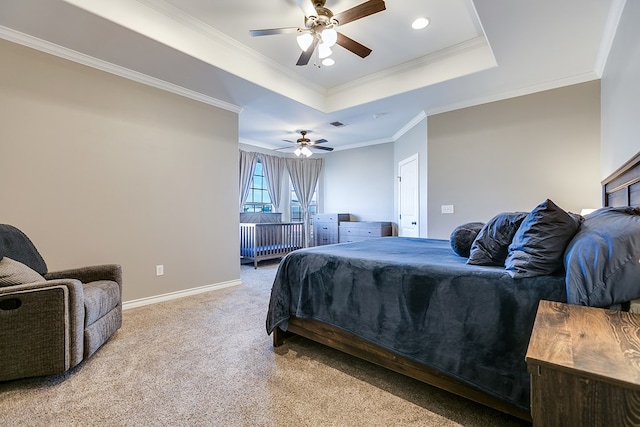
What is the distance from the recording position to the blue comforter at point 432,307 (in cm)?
137

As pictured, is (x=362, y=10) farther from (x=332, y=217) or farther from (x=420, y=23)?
(x=332, y=217)

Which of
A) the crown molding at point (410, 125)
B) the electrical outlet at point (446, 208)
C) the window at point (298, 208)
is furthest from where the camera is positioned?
the window at point (298, 208)

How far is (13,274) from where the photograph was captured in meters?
1.85

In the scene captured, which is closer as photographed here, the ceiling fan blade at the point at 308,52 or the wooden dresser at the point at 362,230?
the ceiling fan blade at the point at 308,52

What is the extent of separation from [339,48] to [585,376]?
3500 millimetres

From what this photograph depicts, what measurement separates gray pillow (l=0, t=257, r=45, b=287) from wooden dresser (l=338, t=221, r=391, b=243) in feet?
17.4

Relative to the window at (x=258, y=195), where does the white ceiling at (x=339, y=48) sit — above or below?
above

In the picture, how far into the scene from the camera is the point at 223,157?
4172 mm

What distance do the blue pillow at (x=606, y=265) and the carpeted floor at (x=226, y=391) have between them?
0.83 m

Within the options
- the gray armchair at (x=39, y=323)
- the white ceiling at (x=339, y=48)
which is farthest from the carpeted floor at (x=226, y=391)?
the white ceiling at (x=339, y=48)

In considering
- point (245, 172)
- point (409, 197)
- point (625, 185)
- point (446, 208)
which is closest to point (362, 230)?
point (409, 197)

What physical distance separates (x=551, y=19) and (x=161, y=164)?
4.16 m

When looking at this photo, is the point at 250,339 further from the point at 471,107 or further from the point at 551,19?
the point at 471,107

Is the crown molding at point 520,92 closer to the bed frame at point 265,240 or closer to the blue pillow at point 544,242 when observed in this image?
the blue pillow at point 544,242
